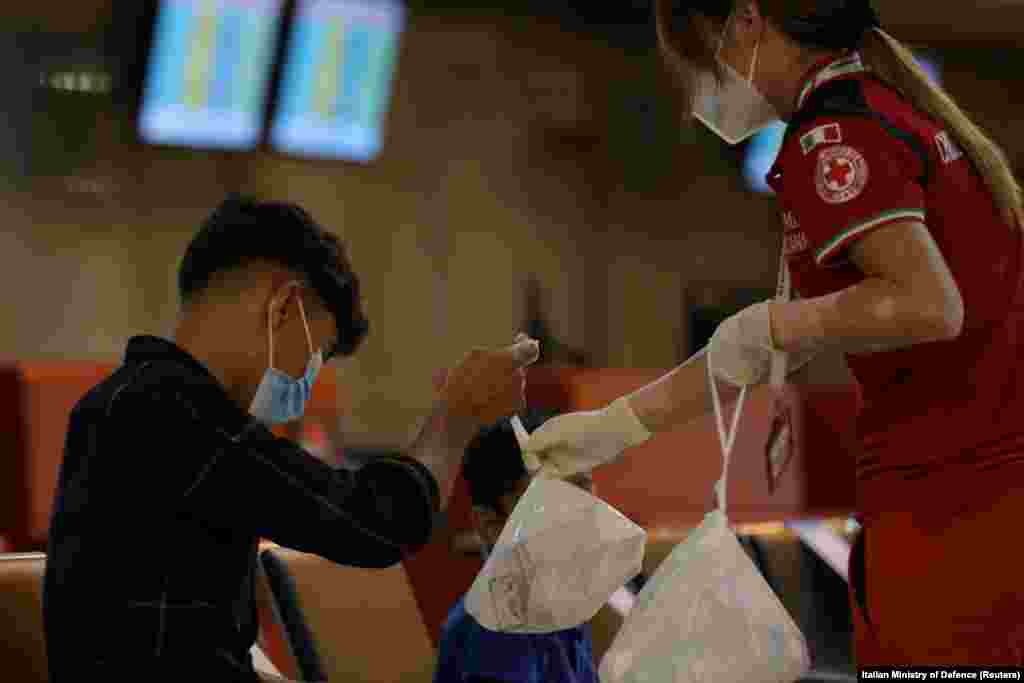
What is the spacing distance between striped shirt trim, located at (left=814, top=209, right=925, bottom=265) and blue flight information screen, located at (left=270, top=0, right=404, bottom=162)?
698cm

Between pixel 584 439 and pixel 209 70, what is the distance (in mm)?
6479

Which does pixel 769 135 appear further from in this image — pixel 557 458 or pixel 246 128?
pixel 557 458

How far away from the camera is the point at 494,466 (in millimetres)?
2807

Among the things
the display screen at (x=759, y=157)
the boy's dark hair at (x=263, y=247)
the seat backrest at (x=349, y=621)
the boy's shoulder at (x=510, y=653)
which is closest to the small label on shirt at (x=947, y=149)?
the boy's dark hair at (x=263, y=247)

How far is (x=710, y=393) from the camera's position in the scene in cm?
177

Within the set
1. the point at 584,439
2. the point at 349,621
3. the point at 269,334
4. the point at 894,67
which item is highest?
the point at 894,67

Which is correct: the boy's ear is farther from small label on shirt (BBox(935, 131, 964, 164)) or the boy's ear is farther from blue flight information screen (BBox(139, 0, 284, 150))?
blue flight information screen (BBox(139, 0, 284, 150))

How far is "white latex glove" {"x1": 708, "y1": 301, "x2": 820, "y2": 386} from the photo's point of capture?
64.7 inches

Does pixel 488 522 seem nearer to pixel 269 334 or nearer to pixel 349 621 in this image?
pixel 349 621

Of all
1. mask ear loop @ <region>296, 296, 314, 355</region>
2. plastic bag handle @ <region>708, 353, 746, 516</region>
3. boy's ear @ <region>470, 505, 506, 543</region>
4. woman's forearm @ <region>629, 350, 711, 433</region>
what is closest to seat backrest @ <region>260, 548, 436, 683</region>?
boy's ear @ <region>470, 505, 506, 543</region>

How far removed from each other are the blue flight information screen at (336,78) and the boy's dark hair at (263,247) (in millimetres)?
6291

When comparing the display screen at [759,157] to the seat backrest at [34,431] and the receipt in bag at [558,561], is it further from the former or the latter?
the receipt in bag at [558,561]

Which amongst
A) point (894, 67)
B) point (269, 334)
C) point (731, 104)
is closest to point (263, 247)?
point (269, 334)

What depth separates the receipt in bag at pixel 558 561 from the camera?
185 cm
